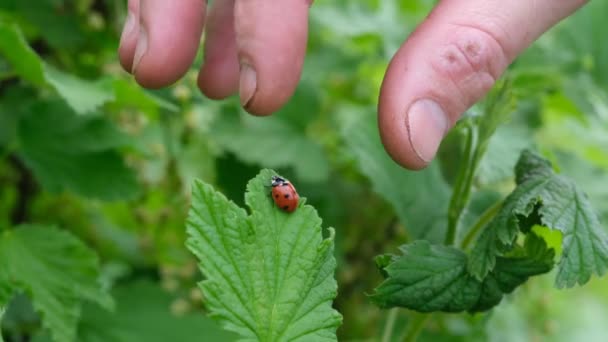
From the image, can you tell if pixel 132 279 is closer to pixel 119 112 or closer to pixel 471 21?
pixel 119 112

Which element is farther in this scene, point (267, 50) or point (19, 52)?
point (19, 52)

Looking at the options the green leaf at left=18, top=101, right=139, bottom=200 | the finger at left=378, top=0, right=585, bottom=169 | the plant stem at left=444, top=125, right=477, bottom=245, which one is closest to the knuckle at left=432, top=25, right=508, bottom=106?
the finger at left=378, top=0, right=585, bottom=169

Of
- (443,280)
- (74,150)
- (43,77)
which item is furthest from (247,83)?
(74,150)

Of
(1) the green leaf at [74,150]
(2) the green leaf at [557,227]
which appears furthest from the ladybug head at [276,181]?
(1) the green leaf at [74,150]

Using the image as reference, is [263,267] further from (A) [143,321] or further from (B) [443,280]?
(A) [143,321]

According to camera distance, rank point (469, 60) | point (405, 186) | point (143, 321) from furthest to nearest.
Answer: point (143, 321)
point (405, 186)
point (469, 60)

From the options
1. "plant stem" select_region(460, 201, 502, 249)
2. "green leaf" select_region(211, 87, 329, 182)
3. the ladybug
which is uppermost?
"green leaf" select_region(211, 87, 329, 182)

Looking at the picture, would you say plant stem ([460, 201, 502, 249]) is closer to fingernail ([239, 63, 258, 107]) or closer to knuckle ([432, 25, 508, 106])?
knuckle ([432, 25, 508, 106])
